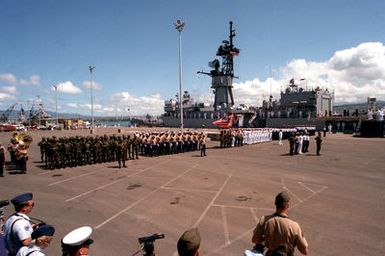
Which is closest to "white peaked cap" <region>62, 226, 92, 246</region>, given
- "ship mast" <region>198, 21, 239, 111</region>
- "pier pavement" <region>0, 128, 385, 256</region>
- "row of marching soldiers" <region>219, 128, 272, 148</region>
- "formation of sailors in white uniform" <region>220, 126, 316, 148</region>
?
"pier pavement" <region>0, 128, 385, 256</region>

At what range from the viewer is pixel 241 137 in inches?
1200

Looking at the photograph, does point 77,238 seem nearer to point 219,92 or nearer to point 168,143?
point 168,143

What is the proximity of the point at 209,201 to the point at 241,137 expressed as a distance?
2013 centimetres

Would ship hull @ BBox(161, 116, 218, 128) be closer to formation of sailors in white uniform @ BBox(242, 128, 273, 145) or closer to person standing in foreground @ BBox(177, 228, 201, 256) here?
formation of sailors in white uniform @ BBox(242, 128, 273, 145)

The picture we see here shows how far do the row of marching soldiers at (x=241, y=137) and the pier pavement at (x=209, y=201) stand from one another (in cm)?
1021

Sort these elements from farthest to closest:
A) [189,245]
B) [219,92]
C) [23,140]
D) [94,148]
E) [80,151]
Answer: [219,92] → [94,148] → [80,151] → [23,140] → [189,245]

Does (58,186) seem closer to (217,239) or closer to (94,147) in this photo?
(94,147)

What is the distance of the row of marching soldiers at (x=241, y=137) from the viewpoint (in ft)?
96.9

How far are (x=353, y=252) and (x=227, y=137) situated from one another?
22.7 meters

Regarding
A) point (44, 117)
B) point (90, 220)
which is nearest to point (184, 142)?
point (90, 220)

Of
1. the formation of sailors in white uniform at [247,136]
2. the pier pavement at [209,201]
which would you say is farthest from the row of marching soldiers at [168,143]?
the pier pavement at [209,201]

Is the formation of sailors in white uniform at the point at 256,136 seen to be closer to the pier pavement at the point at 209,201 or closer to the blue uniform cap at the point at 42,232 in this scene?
the pier pavement at the point at 209,201

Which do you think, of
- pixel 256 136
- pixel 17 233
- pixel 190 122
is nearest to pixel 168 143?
pixel 256 136

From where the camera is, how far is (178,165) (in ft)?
61.8
